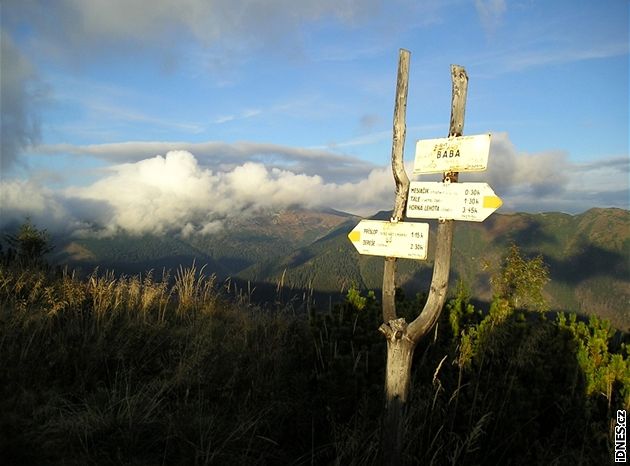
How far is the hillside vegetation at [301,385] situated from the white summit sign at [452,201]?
1488mm

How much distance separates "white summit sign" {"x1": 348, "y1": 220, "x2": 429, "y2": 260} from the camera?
14.1 feet

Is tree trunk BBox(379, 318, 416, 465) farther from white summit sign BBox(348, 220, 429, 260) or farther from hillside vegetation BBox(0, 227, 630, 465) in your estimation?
white summit sign BBox(348, 220, 429, 260)

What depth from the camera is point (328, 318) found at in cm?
599

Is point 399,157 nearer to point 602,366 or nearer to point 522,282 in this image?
point 522,282

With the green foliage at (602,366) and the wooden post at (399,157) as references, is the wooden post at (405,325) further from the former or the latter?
the green foliage at (602,366)

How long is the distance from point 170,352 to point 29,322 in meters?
1.79

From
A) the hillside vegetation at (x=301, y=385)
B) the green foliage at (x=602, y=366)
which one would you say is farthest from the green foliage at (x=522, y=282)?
the green foliage at (x=602, y=366)

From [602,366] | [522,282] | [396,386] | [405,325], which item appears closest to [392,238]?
[405,325]

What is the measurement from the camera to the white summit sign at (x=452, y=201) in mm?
4027

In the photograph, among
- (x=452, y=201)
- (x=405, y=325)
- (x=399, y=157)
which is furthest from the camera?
(x=399, y=157)

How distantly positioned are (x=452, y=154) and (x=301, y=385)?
2.89m

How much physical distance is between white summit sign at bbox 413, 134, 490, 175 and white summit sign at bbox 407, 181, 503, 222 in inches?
6.1

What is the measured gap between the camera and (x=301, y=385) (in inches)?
→ 199

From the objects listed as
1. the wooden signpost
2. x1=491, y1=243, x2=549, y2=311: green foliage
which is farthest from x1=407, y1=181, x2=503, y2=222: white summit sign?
x1=491, y1=243, x2=549, y2=311: green foliage
